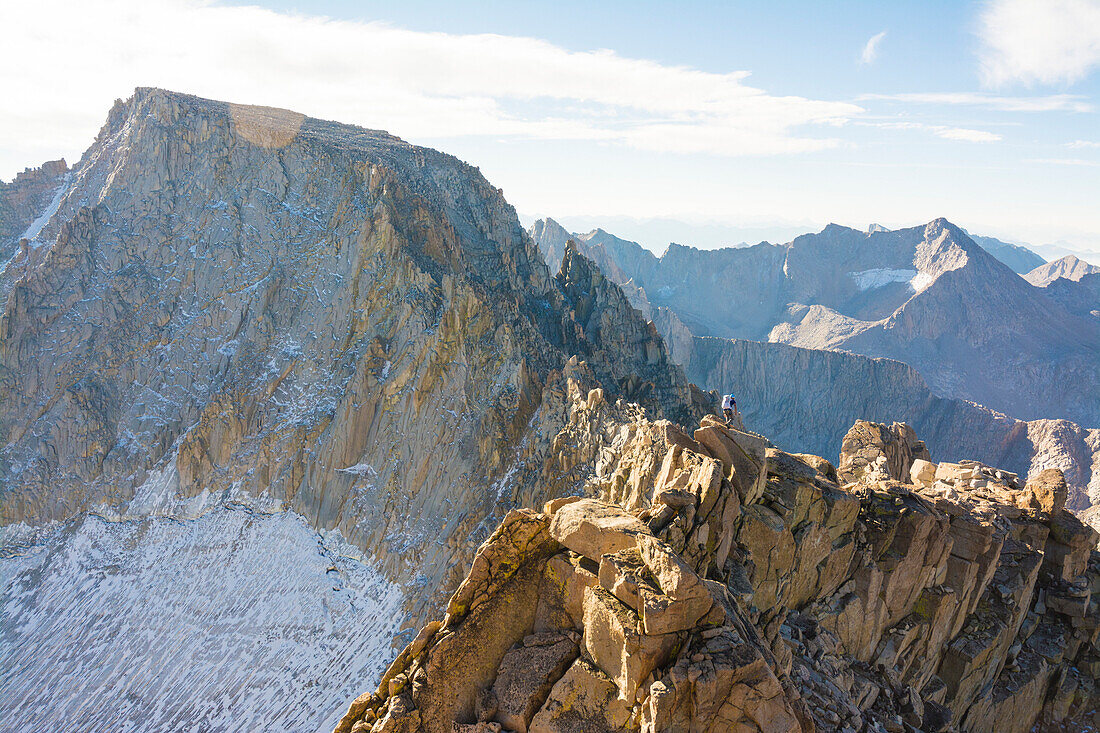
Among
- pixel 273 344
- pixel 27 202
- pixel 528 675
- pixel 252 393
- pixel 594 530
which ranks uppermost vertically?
pixel 27 202

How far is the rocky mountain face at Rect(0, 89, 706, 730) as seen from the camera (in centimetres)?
4706

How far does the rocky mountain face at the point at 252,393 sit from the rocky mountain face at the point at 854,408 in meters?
95.6

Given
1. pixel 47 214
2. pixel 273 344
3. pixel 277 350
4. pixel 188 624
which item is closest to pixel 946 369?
pixel 277 350

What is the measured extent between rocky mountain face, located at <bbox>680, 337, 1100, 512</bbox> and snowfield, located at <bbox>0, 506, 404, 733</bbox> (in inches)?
4817

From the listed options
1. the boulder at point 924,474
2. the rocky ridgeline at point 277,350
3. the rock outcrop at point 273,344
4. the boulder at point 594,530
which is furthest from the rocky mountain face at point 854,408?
the boulder at point 594,530

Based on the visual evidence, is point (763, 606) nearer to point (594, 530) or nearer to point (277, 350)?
point (594, 530)

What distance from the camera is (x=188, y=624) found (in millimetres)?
48250

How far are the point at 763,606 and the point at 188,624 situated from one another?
4725 cm

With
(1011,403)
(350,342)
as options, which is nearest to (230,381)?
(350,342)

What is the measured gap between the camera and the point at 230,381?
58875mm

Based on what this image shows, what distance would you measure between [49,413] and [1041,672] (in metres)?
74.9

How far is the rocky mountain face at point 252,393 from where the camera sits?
47.1 m

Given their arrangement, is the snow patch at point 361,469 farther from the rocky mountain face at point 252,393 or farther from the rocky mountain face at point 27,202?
the rocky mountain face at point 27,202

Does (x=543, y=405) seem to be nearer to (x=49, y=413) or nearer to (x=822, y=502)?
(x=822, y=502)
